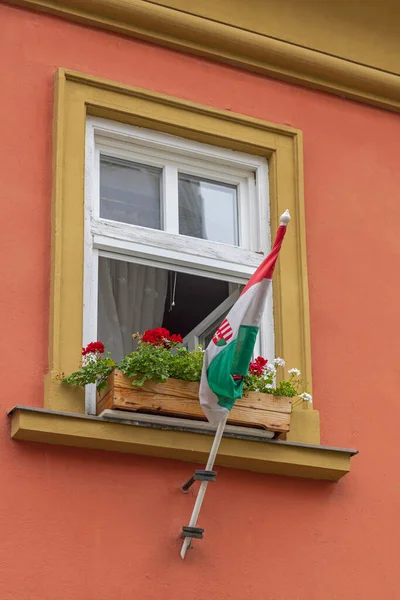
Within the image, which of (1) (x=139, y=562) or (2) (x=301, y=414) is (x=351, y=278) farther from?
(1) (x=139, y=562)

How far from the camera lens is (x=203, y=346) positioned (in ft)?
22.5

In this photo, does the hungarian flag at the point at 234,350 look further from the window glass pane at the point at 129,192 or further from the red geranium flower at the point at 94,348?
the window glass pane at the point at 129,192

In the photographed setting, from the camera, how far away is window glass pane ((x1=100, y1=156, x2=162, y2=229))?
22.9 feet

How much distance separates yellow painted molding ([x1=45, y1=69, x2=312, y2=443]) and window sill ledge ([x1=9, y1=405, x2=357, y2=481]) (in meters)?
0.13

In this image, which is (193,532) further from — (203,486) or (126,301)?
(126,301)

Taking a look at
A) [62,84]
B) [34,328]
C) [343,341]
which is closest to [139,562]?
[34,328]

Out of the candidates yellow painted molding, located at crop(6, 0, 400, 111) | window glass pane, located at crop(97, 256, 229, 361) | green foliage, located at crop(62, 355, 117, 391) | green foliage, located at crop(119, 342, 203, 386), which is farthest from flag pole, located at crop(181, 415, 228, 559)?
yellow painted molding, located at crop(6, 0, 400, 111)

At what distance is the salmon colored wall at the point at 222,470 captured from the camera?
5.96 meters

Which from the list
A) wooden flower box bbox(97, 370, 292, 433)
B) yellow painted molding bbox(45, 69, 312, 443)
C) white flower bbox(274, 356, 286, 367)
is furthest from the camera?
white flower bbox(274, 356, 286, 367)

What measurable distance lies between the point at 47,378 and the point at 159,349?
52cm

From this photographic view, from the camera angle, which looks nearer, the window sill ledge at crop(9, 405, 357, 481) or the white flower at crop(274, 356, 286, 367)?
the window sill ledge at crop(9, 405, 357, 481)

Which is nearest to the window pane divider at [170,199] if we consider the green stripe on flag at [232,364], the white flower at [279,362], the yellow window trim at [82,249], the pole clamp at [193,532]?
the yellow window trim at [82,249]

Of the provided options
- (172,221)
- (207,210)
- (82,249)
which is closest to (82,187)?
(82,249)

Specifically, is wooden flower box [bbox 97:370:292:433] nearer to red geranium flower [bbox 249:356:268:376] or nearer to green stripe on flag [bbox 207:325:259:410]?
red geranium flower [bbox 249:356:268:376]
